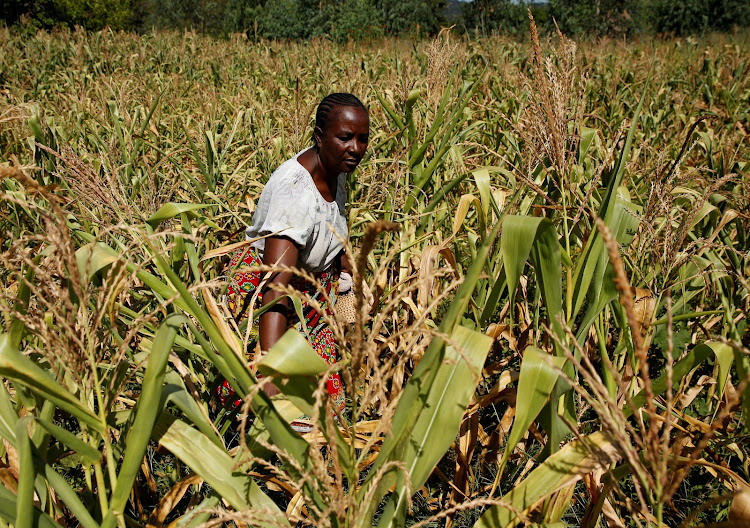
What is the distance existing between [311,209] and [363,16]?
53.9 feet

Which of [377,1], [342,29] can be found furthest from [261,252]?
[377,1]

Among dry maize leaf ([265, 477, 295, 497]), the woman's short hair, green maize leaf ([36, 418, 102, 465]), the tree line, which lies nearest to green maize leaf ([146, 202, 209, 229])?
green maize leaf ([36, 418, 102, 465])

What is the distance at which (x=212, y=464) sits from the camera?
114cm

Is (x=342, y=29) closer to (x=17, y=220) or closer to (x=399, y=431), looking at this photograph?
(x=17, y=220)

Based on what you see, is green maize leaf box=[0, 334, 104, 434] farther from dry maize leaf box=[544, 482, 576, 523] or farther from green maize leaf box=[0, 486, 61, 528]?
dry maize leaf box=[544, 482, 576, 523]

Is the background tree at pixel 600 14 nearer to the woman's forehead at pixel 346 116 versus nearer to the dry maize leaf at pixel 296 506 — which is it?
the woman's forehead at pixel 346 116

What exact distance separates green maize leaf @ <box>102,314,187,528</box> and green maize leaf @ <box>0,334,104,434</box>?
0.22ft

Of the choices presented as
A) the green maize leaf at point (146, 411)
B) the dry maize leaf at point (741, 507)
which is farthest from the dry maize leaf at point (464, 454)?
the green maize leaf at point (146, 411)

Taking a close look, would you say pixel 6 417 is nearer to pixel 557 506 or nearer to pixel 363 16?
pixel 557 506

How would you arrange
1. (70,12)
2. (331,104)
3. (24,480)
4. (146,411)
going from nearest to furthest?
(24,480), (146,411), (331,104), (70,12)

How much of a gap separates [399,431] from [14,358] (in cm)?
66

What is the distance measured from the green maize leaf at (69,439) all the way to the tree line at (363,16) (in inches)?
433

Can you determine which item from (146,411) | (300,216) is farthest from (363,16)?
(146,411)

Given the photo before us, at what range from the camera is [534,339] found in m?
2.04
